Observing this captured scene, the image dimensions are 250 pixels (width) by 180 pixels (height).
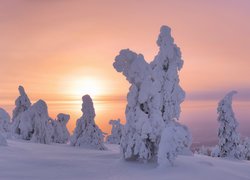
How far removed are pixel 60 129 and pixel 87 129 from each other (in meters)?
13.1

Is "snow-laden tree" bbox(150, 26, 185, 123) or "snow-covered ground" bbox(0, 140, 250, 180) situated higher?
"snow-laden tree" bbox(150, 26, 185, 123)

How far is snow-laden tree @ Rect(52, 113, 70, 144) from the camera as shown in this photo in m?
51.1

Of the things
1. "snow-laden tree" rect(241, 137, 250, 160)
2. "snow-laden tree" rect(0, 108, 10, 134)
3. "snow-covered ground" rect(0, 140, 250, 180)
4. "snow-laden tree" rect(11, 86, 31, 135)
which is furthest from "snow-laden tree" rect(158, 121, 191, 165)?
"snow-laden tree" rect(241, 137, 250, 160)

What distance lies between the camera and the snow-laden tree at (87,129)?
39000 mm

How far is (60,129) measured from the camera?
51969 mm

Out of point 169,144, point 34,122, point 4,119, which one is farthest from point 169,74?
point 4,119

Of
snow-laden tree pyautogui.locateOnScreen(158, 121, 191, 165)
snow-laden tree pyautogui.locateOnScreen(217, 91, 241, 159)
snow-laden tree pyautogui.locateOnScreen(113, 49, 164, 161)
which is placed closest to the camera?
snow-laden tree pyautogui.locateOnScreen(158, 121, 191, 165)

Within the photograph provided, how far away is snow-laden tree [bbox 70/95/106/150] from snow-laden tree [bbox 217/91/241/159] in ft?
55.7

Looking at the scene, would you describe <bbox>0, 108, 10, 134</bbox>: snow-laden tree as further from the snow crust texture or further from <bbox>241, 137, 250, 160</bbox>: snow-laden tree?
<bbox>241, 137, 250, 160</bbox>: snow-laden tree

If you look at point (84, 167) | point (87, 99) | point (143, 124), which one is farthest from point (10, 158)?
point (87, 99)

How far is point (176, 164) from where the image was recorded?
20109mm

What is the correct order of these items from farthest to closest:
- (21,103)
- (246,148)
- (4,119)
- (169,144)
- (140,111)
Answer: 1. (246,148)
2. (21,103)
3. (4,119)
4. (140,111)
5. (169,144)

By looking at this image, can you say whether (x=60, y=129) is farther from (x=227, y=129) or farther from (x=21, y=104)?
(x=227, y=129)

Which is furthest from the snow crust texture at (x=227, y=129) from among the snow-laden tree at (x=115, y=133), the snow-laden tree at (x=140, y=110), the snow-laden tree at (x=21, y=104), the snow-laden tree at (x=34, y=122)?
the snow-laden tree at (x=140, y=110)
